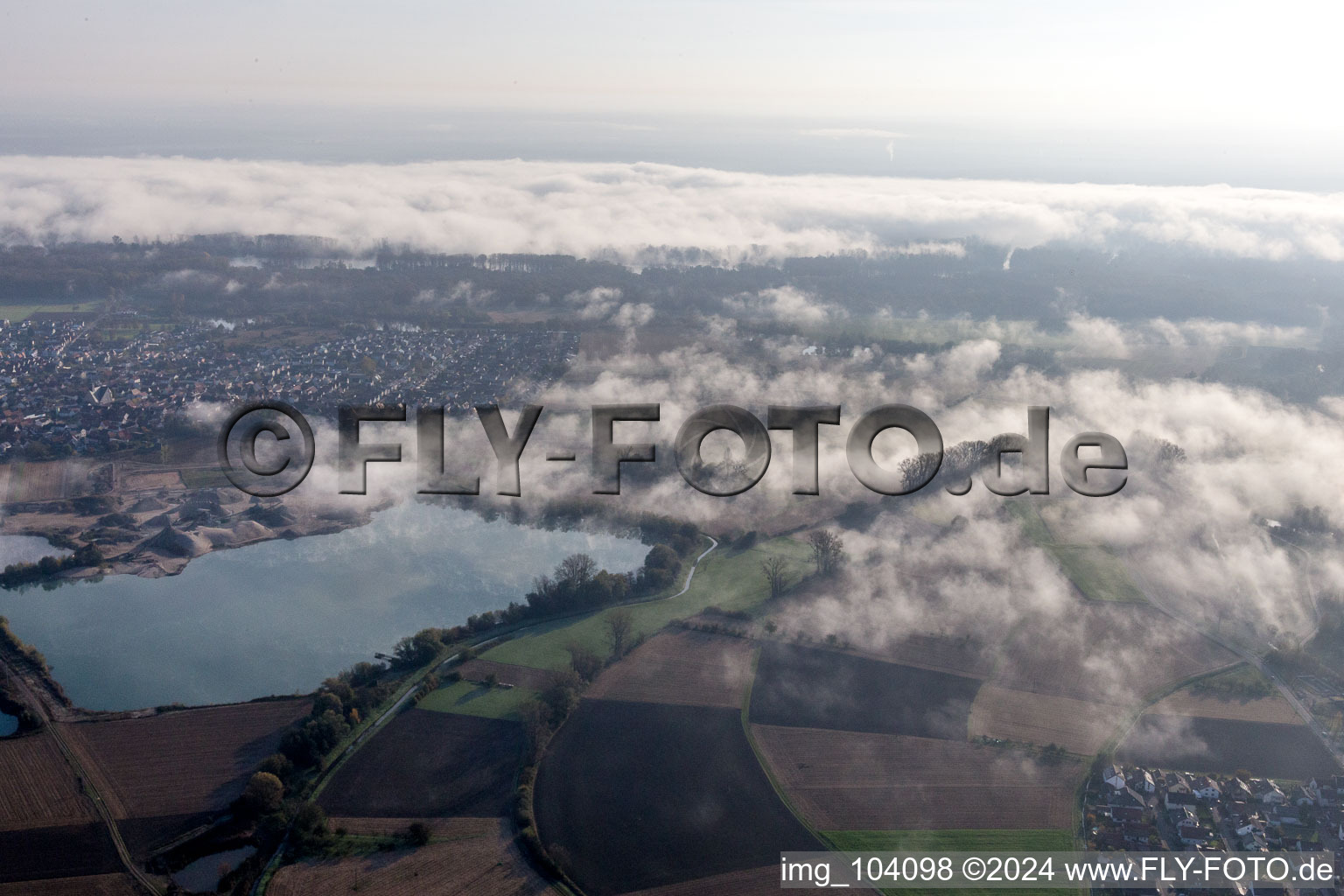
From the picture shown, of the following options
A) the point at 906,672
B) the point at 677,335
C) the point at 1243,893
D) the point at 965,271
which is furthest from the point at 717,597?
the point at 965,271

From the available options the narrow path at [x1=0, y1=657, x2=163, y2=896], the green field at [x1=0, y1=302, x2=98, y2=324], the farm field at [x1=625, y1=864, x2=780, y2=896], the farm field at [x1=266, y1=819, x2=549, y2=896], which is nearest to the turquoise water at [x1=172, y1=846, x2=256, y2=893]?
the narrow path at [x1=0, y1=657, x2=163, y2=896]

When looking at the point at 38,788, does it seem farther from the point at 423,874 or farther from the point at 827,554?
the point at 827,554

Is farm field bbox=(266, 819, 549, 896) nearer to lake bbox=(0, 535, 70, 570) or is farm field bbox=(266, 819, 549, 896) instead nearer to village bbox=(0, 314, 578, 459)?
lake bbox=(0, 535, 70, 570)

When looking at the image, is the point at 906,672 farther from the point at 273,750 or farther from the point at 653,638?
the point at 273,750

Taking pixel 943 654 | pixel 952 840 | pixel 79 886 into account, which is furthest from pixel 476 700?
pixel 943 654

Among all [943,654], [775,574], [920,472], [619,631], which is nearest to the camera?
[943,654]

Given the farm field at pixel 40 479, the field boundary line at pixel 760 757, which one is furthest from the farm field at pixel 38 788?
the farm field at pixel 40 479

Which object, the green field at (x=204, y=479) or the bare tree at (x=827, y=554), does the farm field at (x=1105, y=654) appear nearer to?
the bare tree at (x=827, y=554)
